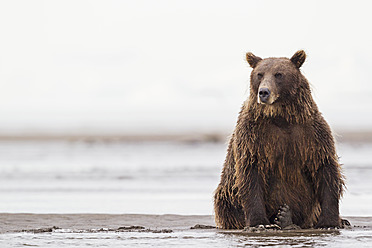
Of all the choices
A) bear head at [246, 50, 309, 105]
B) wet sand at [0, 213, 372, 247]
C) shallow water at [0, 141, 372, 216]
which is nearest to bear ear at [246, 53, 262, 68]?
bear head at [246, 50, 309, 105]

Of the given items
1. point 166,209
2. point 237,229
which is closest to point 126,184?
point 166,209

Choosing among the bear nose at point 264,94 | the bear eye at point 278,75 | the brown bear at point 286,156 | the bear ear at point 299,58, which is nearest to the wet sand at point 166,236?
the brown bear at point 286,156

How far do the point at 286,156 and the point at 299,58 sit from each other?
3.90 feet

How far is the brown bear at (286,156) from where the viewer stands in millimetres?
8922

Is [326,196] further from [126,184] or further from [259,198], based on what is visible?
[126,184]

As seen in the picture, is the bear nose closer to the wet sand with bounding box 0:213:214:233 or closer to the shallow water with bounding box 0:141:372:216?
the wet sand with bounding box 0:213:214:233

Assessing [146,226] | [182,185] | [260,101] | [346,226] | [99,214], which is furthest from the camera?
[182,185]

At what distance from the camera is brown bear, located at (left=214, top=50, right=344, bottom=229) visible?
8922 mm

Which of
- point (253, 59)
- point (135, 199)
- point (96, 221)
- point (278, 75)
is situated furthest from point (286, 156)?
point (135, 199)

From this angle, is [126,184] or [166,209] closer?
[166,209]

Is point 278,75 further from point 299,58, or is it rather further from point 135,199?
point 135,199

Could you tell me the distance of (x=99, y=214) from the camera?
40.2ft

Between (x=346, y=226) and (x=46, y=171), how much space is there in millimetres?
15649

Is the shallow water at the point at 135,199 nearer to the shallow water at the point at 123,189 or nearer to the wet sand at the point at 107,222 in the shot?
the shallow water at the point at 123,189
